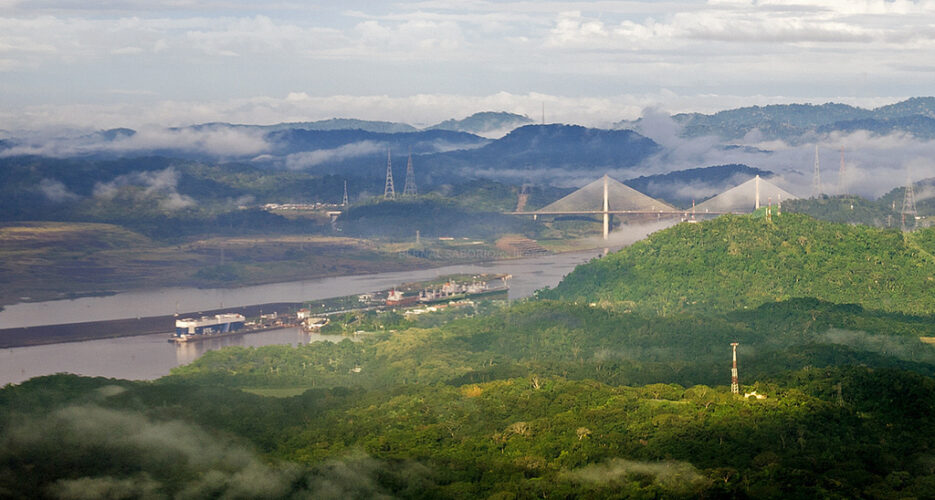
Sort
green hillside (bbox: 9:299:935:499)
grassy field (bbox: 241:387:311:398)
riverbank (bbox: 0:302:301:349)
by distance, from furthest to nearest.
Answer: riverbank (bbox: 0:302:301:349) < grassy field (bbox: 241:387:311:398) < green hillside (bbox: 9:299:935:499)

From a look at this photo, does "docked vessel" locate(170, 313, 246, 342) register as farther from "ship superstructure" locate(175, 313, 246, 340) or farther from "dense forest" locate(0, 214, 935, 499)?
"dense forest" locate(0, 214, 935, 499)

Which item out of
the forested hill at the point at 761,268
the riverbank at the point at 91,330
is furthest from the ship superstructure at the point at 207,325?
the forested hill at the point at 761,268

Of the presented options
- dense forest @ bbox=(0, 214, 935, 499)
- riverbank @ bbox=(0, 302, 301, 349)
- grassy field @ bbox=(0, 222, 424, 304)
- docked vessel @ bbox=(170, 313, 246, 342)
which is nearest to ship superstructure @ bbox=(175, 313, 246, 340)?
docked vessel @ bbox=(170, 313, 246, 342)

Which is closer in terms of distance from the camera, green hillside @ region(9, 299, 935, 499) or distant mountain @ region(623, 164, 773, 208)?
green hillside @ region(9, 299, 935, 499)

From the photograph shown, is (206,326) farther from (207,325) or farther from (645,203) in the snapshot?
(645,203)

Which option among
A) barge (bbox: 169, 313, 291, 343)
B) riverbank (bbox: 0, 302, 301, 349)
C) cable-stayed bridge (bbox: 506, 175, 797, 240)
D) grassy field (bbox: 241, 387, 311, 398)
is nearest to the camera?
grassy field (bbox: 241, 387, 311, 398)

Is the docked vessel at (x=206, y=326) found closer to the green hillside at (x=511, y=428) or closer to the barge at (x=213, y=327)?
the barge at (x=213, y=327)

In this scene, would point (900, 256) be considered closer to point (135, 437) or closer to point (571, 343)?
point (571, 343)
